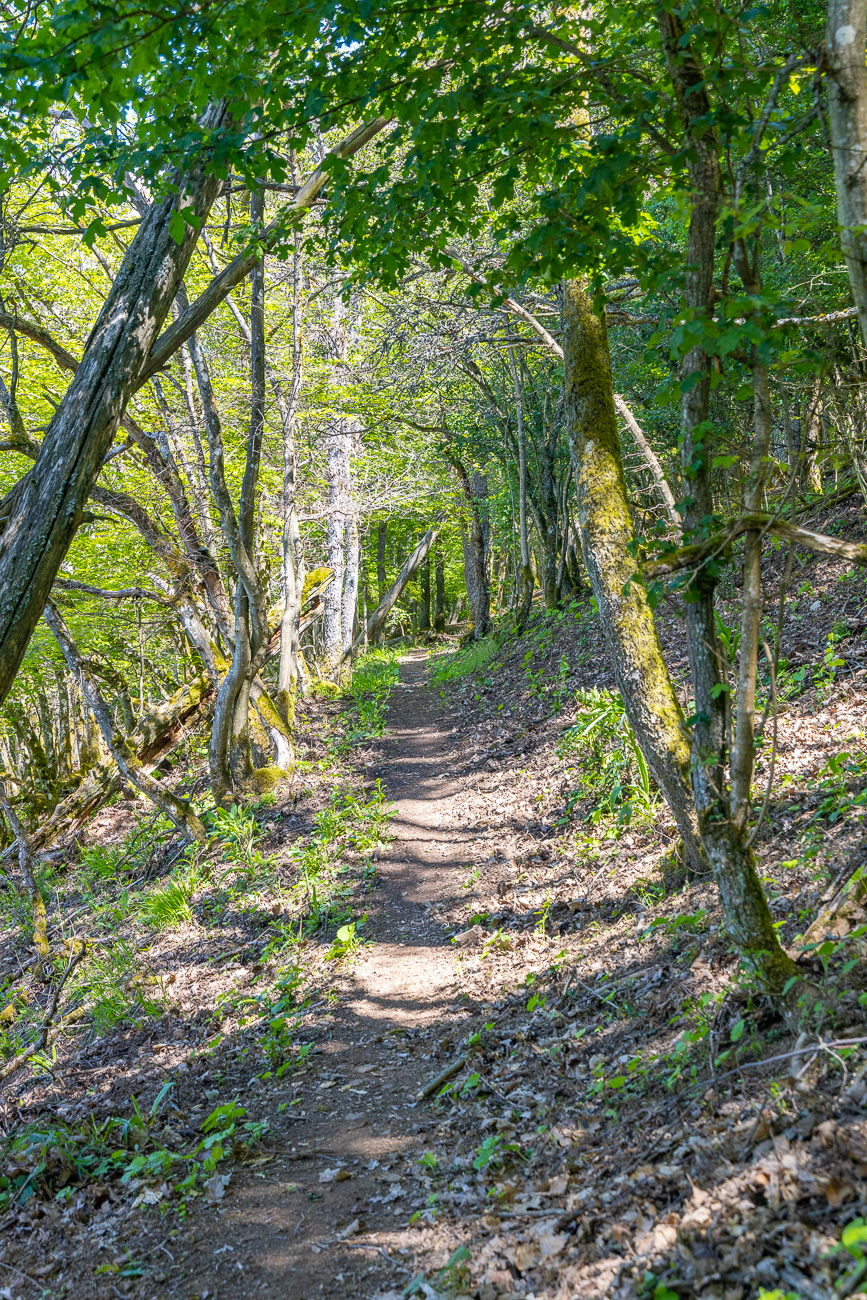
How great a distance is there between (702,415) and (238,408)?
8.41 metres

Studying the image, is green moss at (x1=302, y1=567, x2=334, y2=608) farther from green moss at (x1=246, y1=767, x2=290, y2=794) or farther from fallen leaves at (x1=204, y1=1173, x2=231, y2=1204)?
fallen leaves at (x1=204, y1=1173, x2=231, y2=1204)

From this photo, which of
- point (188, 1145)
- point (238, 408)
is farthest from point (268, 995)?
point (238, 408)

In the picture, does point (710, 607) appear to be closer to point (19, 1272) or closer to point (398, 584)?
point (19, 1272)

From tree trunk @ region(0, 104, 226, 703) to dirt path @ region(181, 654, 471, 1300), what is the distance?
7.69ft

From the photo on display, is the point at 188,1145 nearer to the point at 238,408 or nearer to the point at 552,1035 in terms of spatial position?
the point at 552,1035

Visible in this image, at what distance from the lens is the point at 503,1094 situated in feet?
12.0

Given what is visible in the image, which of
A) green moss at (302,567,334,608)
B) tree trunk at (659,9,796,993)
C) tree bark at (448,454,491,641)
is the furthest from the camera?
tree bark at (448,454,491,641)

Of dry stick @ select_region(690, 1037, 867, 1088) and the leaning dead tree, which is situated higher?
the leaning dead tree

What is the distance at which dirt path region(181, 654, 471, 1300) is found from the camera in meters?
2.83

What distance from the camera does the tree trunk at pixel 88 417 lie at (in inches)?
121

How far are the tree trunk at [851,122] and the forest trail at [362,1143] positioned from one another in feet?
11.9

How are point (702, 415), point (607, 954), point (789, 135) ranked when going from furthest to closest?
point (607, 954) → point (702, 415) → point (789, 135)

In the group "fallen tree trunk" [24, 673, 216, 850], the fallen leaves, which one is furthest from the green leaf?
"fallen tree trunk" [24, 673, 216, 850]

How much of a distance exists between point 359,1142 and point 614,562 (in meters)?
3.56
